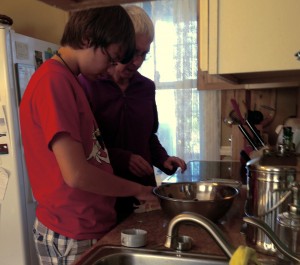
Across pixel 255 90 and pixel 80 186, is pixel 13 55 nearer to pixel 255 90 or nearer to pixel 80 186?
pixel 80 186

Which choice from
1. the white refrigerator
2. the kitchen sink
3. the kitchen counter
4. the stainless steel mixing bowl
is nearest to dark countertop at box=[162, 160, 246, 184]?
the stainless steel mixing bowl

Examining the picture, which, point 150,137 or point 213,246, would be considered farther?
point 150,137

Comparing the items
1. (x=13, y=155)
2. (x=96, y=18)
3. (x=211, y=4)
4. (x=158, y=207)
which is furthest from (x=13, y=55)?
(x=211, y=4)

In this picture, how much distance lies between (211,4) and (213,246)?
56 cm

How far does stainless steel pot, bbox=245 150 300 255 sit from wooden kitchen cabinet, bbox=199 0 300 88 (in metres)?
0.21

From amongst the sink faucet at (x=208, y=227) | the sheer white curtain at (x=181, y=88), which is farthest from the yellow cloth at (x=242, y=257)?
the sheer white curtain at (x=181, y=88)

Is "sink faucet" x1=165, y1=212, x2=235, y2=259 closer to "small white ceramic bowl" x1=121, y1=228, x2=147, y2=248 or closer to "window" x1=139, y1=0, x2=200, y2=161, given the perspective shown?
"small white ceramic bowl" x1=121, y1=228, x2=147, y2=248

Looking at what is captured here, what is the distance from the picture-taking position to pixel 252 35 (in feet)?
2.48

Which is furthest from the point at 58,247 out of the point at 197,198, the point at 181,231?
the point at 197,198

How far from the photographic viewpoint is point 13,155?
1.86 m

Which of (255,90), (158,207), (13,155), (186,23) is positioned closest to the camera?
(158,207)

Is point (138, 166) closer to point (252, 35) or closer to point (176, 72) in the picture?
point (252, 35)

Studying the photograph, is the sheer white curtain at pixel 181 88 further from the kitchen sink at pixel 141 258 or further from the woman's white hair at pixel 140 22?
the kitchen sink at pixel 141 258

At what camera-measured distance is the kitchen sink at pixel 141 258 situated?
757mm
